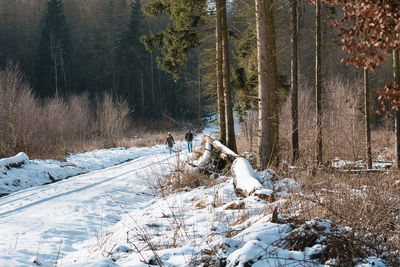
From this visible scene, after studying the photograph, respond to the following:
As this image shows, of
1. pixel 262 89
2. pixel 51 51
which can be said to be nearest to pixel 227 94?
pixel 262 89

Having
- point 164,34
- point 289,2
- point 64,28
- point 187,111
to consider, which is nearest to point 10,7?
point 64,28

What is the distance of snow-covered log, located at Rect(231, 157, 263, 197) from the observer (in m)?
5.93

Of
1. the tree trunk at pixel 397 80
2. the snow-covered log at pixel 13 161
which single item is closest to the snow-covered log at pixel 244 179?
the snow-covered log at pixel 13 161

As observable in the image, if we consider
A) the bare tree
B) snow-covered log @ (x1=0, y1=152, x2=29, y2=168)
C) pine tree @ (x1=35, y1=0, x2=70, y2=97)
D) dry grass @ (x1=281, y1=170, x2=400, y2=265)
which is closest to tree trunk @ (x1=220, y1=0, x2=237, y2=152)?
the bare tree

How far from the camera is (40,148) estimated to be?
17.9 metres

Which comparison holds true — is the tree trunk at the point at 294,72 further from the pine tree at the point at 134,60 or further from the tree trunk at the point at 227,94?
the pine tree at the point at 134,60

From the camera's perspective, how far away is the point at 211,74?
1346cm

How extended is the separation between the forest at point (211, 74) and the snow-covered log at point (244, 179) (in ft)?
3.51

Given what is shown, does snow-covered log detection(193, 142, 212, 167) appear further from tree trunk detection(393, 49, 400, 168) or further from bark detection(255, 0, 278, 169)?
tree trunk detection(393, 49, 400, 168)

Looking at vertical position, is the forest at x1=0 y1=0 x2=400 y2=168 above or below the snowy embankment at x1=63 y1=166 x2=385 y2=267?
above

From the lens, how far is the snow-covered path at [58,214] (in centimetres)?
490

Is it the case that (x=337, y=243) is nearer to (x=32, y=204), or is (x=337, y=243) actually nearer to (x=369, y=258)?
(x=369, y=258)

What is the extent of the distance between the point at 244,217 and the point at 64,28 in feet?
163

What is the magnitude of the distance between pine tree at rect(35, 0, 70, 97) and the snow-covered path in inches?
1544
